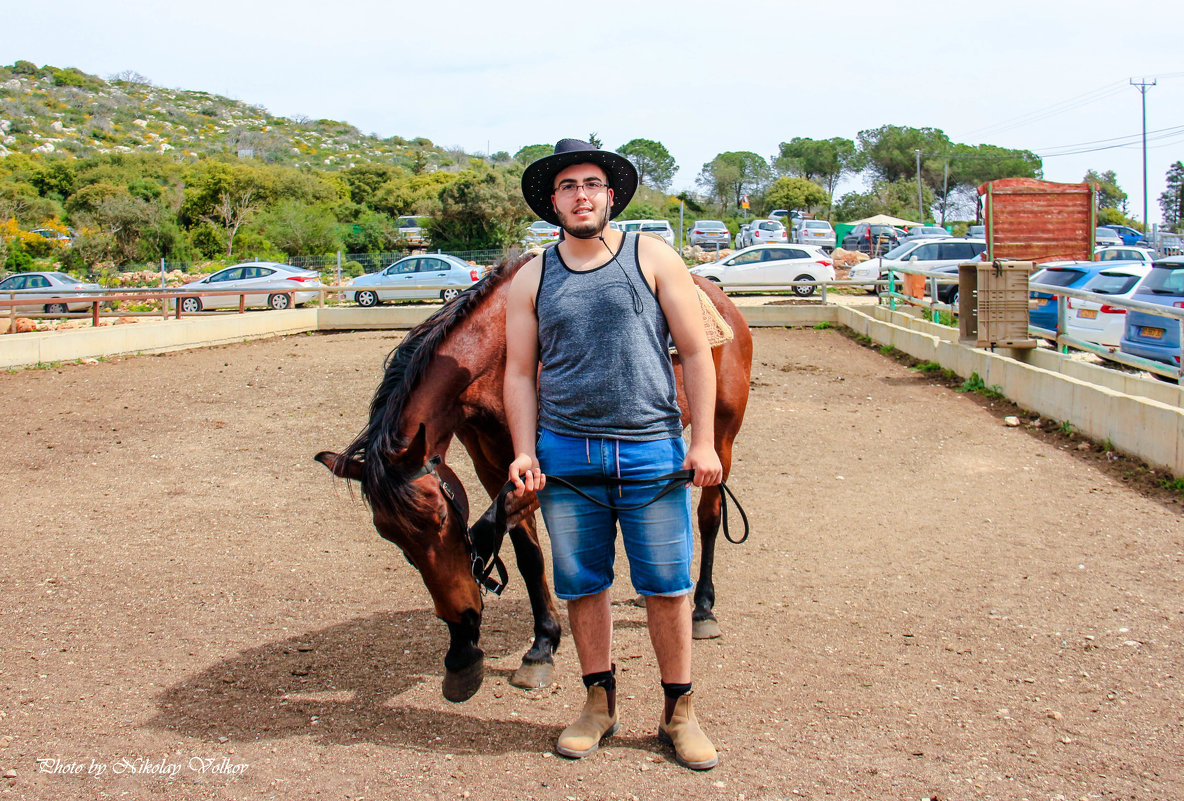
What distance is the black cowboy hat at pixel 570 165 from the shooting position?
9.70 ft

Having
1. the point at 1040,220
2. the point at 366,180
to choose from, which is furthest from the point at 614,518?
the point at 366,180

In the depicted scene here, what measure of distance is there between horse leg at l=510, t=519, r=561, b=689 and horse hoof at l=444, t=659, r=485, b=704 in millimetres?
361

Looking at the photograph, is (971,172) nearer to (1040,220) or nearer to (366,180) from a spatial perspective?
(366,180)

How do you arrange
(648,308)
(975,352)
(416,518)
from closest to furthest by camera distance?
(648,308) → (416,518) → (975,352)

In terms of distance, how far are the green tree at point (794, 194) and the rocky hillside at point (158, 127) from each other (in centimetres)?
2832

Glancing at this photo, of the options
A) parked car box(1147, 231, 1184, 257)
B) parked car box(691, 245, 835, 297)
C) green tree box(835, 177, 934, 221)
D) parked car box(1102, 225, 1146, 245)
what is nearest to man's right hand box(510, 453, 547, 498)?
parked car box(691, 245, 835, 297)

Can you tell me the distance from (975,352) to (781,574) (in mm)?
6934

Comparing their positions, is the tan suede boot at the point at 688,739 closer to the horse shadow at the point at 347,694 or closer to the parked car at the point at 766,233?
the horse shadow at the point at 347,694

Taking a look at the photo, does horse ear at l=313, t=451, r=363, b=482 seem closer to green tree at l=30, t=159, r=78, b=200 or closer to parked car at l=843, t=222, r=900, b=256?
parked car at l=843, t=222, r=900, b=256

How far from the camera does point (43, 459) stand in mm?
7930

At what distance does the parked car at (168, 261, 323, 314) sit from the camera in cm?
2275

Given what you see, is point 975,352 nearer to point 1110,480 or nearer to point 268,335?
point 1110,480

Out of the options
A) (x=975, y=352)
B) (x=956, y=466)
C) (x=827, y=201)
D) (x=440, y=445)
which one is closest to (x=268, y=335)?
(x=975, y=352)

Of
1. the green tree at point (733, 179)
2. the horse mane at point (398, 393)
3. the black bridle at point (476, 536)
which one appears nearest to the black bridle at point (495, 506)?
the black bridle at point (476, 536)
